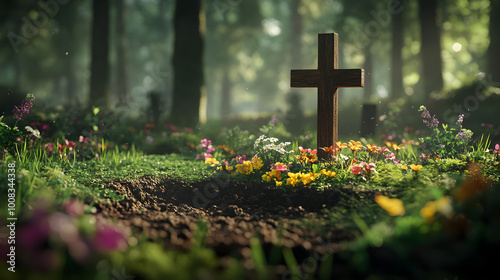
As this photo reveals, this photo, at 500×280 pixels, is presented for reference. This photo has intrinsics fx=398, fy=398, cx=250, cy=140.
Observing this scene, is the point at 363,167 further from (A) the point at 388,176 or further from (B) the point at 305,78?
(B) the point at 305,78

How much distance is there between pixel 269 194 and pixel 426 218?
2.25 metres

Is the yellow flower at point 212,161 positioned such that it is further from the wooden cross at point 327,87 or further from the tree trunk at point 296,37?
the tree trunk at point 296,37

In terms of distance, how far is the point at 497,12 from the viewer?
1353cm

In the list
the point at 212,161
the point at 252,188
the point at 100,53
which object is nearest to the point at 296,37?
the point at 100,53

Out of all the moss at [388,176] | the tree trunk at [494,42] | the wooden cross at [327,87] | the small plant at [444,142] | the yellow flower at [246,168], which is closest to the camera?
the moss at [388,176]

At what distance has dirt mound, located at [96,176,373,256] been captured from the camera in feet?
9.68

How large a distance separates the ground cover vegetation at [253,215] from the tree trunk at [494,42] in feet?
27.9

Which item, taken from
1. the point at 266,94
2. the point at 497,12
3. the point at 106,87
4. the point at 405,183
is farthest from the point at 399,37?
the point at 266,94

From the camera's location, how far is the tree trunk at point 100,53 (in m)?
12.3

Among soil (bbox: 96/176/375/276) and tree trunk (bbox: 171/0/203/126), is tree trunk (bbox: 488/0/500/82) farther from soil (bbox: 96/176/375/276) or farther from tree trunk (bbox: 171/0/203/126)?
soil (bbox: 96/176/375/276)

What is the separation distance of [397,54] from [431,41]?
3.43m

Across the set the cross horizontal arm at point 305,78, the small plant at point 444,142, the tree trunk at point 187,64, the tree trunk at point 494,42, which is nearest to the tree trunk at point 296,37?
the tree trunk at point 494,42

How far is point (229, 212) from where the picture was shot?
4191 mm

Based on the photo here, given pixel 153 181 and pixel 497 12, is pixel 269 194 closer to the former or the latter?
pixel 153 181
